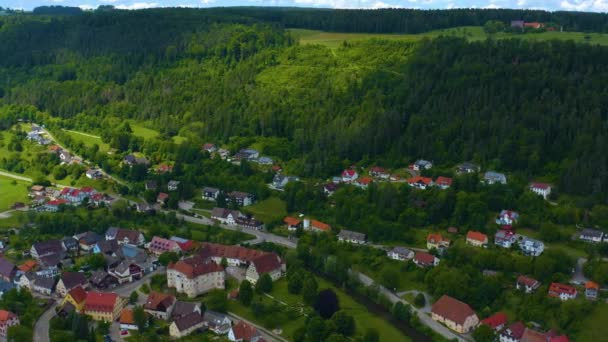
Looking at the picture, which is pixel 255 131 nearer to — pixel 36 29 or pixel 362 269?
pixel 362 269

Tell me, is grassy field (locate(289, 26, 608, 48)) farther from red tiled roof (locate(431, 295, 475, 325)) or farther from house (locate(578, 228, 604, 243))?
red tiled roof (locate(431, 295, 475, 325))

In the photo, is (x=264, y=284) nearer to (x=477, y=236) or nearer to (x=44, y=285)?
(x=44, y=285)

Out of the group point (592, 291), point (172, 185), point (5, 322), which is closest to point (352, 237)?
point (592, 291)

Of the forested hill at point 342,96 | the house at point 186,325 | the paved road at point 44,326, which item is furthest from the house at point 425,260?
the paved road at point 44,326

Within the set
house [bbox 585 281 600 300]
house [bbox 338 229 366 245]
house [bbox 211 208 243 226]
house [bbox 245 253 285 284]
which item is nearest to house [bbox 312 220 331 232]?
house [bbox 338 229 366 245]

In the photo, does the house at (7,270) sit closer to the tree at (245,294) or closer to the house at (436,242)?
the tree at (245,294)
